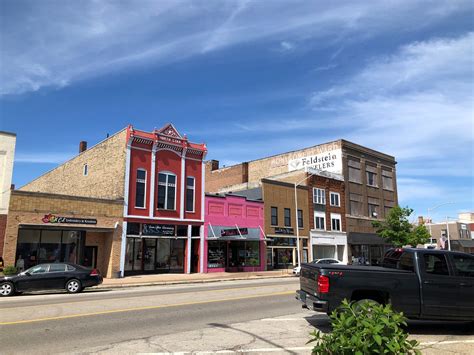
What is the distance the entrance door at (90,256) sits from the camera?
96.4ft

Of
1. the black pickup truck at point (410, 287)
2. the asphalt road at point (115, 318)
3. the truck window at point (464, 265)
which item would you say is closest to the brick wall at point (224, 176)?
the asphalt road at point (115, 318)

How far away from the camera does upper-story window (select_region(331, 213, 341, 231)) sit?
156ft

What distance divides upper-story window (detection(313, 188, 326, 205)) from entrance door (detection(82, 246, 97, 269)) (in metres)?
24.6

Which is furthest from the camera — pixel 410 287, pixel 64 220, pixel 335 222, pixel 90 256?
pixel 335 222


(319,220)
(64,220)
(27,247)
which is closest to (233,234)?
(64,220)

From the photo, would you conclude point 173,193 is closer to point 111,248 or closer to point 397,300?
point 111,248

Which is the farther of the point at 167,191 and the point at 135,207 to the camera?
the point at 167,191

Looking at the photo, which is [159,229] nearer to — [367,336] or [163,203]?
[163,203]

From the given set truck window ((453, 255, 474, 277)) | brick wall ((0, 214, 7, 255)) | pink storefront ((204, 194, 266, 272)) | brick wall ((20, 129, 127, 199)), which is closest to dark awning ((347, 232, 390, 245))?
pink storefront ((204, 194, 266, 272))

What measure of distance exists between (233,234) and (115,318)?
23.8 meters

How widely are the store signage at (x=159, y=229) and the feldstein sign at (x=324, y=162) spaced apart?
25173 millimetres

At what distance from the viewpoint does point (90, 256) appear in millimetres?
29641

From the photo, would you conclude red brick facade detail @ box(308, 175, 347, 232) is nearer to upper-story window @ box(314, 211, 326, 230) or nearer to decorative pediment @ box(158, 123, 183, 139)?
upper-story window @ box(314, 211, 326, 230)

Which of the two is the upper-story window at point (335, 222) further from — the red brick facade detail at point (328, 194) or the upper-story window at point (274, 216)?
the upper-story window at point (274, 216)
